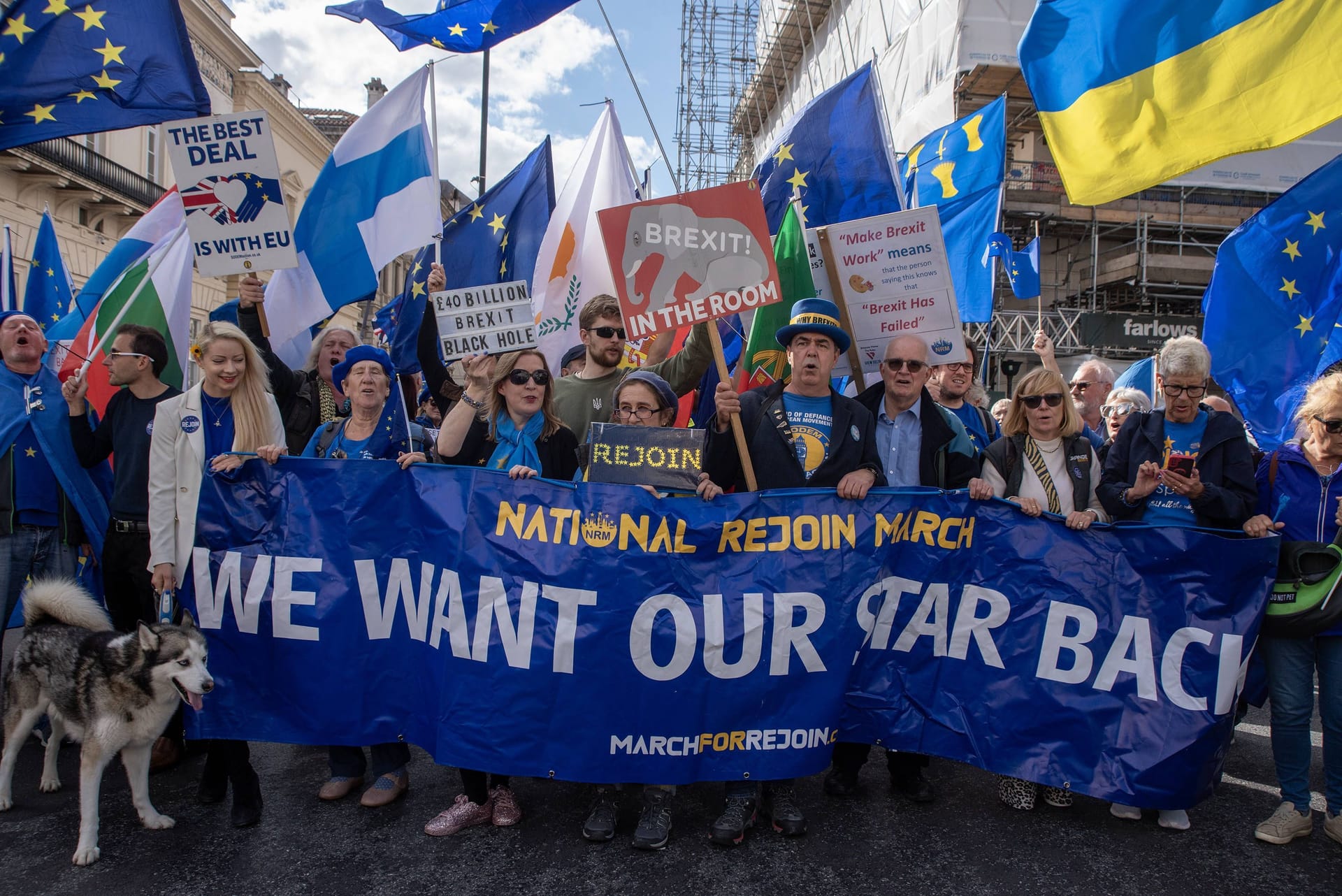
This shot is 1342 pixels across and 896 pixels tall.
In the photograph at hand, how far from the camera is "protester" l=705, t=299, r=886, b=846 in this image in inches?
158

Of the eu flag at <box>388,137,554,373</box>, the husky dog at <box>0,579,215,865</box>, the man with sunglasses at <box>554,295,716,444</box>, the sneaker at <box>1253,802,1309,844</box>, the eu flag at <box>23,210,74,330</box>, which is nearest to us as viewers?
the husky dog at <box>0,579,215,865</box>

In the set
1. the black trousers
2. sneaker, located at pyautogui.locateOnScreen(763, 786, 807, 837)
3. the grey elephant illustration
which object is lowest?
sneaker, located at pyautogui.locateOnScreen(763, 786, 807, 837)

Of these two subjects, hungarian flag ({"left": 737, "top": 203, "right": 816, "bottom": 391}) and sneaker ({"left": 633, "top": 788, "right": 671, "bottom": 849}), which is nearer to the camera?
sneaker ({"left": 633, "top": 788, "right": 671, "bottom": 849})

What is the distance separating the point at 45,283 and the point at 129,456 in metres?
5.12

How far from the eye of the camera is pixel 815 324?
410 centimetres

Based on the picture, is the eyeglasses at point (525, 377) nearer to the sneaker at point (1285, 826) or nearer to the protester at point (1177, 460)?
the protester at point (1177, 460)

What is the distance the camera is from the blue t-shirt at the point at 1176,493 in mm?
4074

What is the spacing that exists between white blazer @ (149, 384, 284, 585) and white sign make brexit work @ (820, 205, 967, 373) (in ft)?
11.3

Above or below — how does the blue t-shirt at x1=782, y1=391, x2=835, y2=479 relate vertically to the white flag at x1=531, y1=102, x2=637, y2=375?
below

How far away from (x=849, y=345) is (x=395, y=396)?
2487 mm

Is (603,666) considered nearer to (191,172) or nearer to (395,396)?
(395,396)

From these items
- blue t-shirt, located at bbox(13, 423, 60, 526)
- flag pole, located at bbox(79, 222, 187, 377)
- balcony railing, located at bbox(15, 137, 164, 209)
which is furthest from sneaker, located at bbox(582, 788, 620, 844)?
balcony railing, located at bbox(15, 137, 164, 209)

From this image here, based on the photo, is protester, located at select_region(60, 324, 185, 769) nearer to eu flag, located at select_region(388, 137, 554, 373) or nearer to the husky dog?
the husky dog

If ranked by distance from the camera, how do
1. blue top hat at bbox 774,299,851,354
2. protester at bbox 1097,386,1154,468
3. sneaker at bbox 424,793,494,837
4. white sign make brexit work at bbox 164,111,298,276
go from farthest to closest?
protester at bbox 1097,386,1154,468 → white sign make brexit work at bbox 164,111,298,276 → blue top hat at bbox 774,299,851,354 → sneaker at bbox 424,793,494,837
